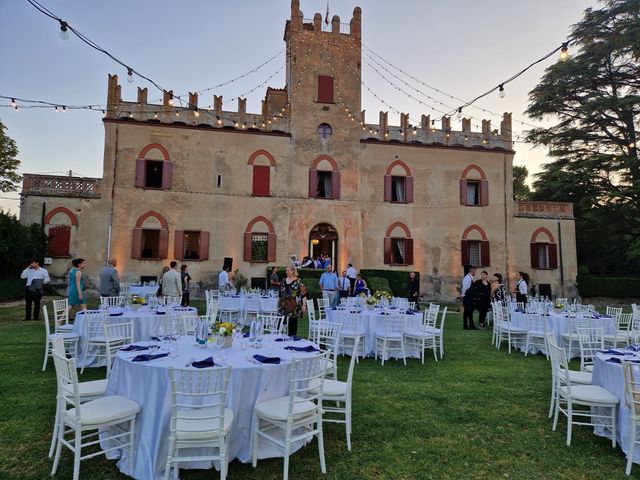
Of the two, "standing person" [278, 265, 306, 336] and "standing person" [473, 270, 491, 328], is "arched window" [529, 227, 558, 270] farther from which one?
"standing person" [278, 265, 306, 336]

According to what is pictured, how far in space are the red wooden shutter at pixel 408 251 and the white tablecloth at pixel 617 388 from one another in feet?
48.8

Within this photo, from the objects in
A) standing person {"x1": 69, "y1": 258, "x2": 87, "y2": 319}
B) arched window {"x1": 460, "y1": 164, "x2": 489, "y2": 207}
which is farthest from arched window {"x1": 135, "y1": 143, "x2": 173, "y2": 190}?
arched window {"x1": 460, "y1": 164, "x2": 489, "y2": 207}

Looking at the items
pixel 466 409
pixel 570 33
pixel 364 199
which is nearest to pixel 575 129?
pixel 570 33

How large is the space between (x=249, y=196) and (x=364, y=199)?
5.46 metres

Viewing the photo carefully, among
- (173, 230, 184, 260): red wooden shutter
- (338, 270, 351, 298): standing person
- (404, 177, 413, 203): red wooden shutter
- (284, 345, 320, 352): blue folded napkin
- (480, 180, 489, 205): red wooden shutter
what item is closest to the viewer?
(284, 345, 320, 352): blue folded napkin

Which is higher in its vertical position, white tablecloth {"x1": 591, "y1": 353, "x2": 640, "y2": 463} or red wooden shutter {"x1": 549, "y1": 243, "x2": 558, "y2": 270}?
red wooden shutter {"x1": 549, "y1": 243, "x2": 558, "y2": 270}

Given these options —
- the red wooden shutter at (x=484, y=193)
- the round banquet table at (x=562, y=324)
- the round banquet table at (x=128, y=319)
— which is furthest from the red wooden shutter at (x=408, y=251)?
the round banquet table at (x=128, y=319)

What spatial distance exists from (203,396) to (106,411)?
88 centimetres

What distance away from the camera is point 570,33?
22.1 meters

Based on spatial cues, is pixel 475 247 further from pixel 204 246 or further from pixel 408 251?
pixel 204 246

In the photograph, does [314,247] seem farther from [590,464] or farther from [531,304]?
[590,464]

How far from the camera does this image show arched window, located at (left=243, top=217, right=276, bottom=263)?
727 inches

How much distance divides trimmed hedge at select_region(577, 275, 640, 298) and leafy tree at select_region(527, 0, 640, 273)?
1.48 metres

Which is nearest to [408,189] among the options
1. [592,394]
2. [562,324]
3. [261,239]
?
[261,239]
